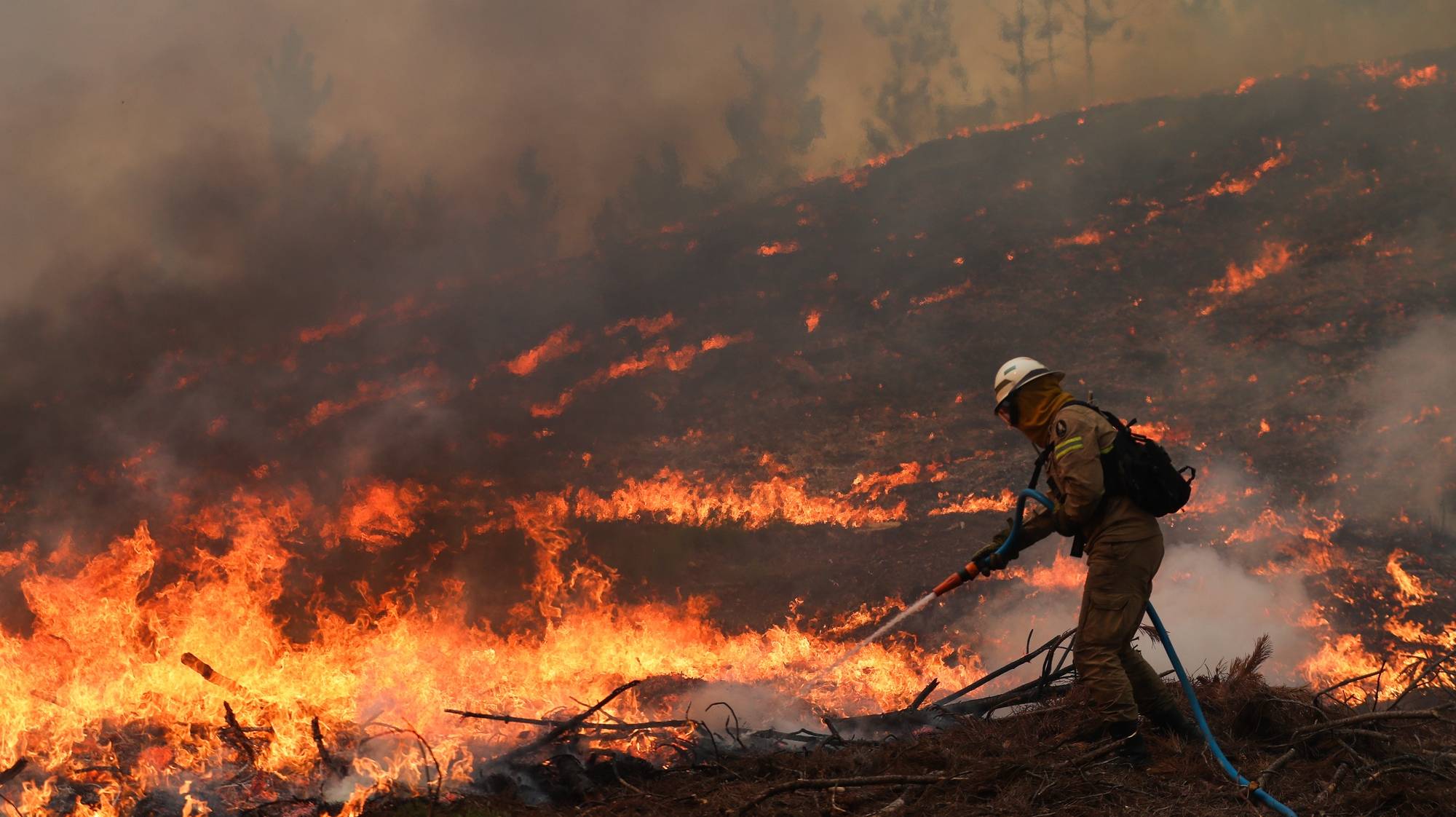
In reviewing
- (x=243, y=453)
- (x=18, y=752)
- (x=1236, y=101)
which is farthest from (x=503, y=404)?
(x=1236, y=101)

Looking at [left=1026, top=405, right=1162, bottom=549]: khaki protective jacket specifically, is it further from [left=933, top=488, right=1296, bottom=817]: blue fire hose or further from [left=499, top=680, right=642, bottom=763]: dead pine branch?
[left=499, top=680, right=642, bottom=763]: dead pine branch

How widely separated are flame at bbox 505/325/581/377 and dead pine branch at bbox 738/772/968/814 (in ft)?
60.2

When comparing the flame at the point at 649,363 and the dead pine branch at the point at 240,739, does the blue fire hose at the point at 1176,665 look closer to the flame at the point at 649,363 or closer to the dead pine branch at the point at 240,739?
the dead pine branch at the point at 240,739

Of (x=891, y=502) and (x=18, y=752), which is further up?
(x=891, y=502)

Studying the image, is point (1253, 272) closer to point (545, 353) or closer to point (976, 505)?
point (976, 505)

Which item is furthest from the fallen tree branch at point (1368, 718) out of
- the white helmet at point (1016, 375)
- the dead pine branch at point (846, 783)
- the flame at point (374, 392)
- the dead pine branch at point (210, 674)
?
the flame at point (374, 392)

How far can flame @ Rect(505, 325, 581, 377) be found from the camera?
22109 millimetres

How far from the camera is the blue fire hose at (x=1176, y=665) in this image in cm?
394

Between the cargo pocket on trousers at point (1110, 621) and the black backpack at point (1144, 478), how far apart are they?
1.74 ft

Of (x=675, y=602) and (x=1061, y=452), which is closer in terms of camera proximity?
(x=1061, y=452)

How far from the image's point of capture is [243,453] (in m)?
18.6

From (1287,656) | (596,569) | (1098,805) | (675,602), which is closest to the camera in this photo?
(1098,805)

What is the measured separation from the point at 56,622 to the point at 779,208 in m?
25.9

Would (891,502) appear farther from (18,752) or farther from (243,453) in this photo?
(243,453)
